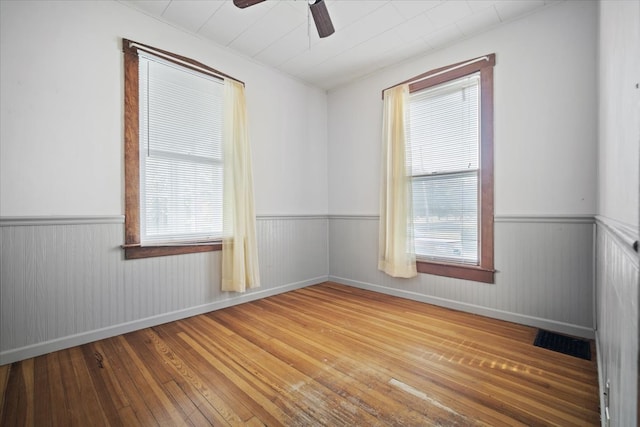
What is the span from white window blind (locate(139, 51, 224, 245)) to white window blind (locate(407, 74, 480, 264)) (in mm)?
2076

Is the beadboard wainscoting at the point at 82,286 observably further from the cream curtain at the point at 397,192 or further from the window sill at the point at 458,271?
the window sill at the point at 458,271

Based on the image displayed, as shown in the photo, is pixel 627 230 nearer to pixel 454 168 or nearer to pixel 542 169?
pixel 542 169

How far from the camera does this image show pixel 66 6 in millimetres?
2061

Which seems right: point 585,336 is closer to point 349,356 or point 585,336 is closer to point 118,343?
point 349,356

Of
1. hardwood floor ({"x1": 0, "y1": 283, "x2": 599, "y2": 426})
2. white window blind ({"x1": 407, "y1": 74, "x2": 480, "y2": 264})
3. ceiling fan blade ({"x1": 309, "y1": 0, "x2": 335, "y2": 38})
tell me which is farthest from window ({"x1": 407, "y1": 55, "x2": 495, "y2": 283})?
ceiling fan blade ({"x1": 309, "y1": 0, "x2": 335, "y2": 38})

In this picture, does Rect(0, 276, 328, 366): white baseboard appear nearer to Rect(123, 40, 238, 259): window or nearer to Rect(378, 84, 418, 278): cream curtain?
Rect(123, 40, 238, 259): window

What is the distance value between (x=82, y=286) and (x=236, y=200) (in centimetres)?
136

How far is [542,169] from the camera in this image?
2.36 metres

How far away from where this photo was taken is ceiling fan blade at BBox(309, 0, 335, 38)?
5.88 feet

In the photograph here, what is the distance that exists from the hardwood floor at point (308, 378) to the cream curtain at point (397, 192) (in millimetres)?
752

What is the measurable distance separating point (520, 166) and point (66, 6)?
12.3 feet

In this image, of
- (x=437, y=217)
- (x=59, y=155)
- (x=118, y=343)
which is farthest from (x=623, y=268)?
(x=59, y=155)

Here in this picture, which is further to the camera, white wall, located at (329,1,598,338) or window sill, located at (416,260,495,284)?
window sill, located at (416,260,495,284)

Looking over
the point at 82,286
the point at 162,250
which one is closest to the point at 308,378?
the point at 162,250
